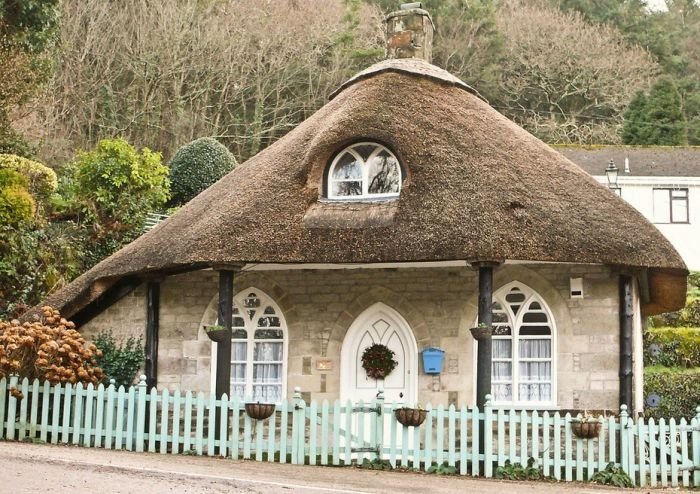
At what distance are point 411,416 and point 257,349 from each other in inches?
152

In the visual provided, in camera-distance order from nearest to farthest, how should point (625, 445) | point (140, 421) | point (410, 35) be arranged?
point (625, 445), point (140, 421), point (410, 35)

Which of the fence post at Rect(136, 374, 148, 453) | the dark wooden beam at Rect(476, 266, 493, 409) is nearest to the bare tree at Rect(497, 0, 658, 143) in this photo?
the dark wooden beam at Rect(476, 266, 493, 409)

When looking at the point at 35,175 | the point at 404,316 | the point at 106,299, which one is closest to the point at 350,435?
the point at 404,316

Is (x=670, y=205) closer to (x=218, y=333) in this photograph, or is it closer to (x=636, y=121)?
(x=636, y=121)

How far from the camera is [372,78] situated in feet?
51.2

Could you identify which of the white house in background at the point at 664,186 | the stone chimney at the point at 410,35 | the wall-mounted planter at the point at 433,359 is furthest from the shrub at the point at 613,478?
the white house in background at the point at 664,186

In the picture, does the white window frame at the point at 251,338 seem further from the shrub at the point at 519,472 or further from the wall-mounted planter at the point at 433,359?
the shrub at the point at 519,472

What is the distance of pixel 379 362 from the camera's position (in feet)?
45.6

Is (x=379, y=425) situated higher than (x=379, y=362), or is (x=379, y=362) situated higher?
(x=379, y=362)

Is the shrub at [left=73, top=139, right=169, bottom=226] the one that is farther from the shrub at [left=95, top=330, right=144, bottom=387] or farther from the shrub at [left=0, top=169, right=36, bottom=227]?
the shrub at [left=95, top=330, right=144, bottom=387]

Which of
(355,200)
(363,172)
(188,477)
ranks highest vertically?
(363,172)

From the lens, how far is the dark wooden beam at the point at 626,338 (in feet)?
42.9

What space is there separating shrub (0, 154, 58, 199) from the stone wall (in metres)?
6.95

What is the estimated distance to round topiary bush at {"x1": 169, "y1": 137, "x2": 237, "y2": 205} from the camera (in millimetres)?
27531
